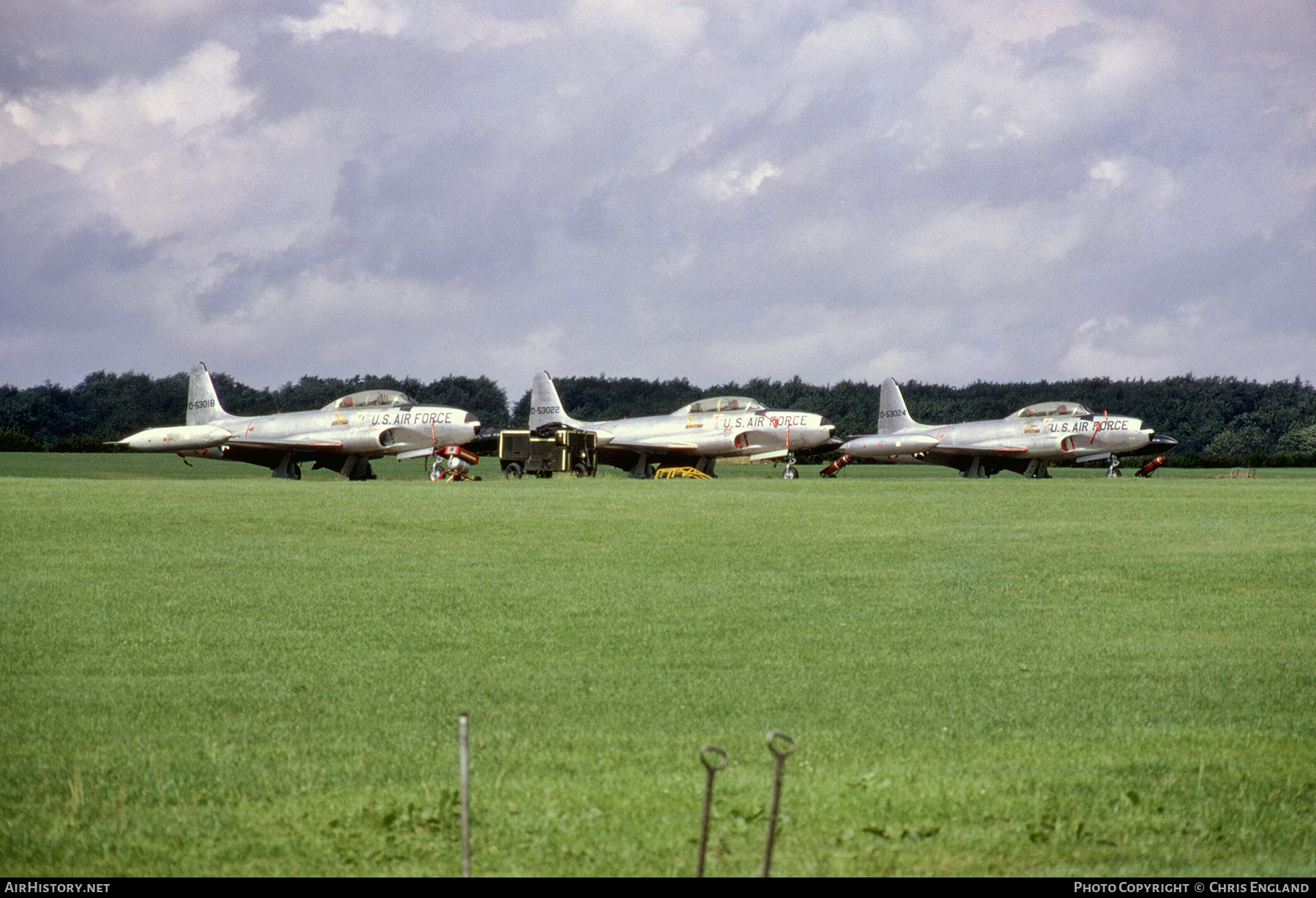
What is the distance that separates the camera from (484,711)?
10.6 meters

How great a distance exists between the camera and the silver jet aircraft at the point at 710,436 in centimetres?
4897

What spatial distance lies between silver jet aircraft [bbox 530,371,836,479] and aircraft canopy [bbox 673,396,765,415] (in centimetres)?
3

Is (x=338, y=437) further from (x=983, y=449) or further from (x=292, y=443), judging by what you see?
(x=983, y=449)

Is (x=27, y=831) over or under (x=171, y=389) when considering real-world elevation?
under

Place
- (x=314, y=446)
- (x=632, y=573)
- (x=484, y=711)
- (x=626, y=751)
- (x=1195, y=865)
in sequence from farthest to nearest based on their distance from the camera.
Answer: (x=314, y=446) < (x=632, y=573) < (x=484, y=711) < (x=626, y=751) < (x=1195, y=865)

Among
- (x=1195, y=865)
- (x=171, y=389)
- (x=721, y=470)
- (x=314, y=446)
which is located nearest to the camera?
(x=1195, y=865)

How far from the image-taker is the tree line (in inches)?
4237

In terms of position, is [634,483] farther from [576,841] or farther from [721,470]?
[576,841]

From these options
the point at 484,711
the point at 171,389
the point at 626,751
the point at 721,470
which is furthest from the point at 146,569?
the point at 171,389

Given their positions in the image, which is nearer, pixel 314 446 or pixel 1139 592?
pixel 1139 592

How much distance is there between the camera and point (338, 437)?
153ft

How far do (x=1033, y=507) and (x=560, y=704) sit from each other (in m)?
23.1

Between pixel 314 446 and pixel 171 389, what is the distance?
7631 cm

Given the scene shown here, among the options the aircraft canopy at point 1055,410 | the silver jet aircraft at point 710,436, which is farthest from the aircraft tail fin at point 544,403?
the aircraft canopy at point 1055,410
